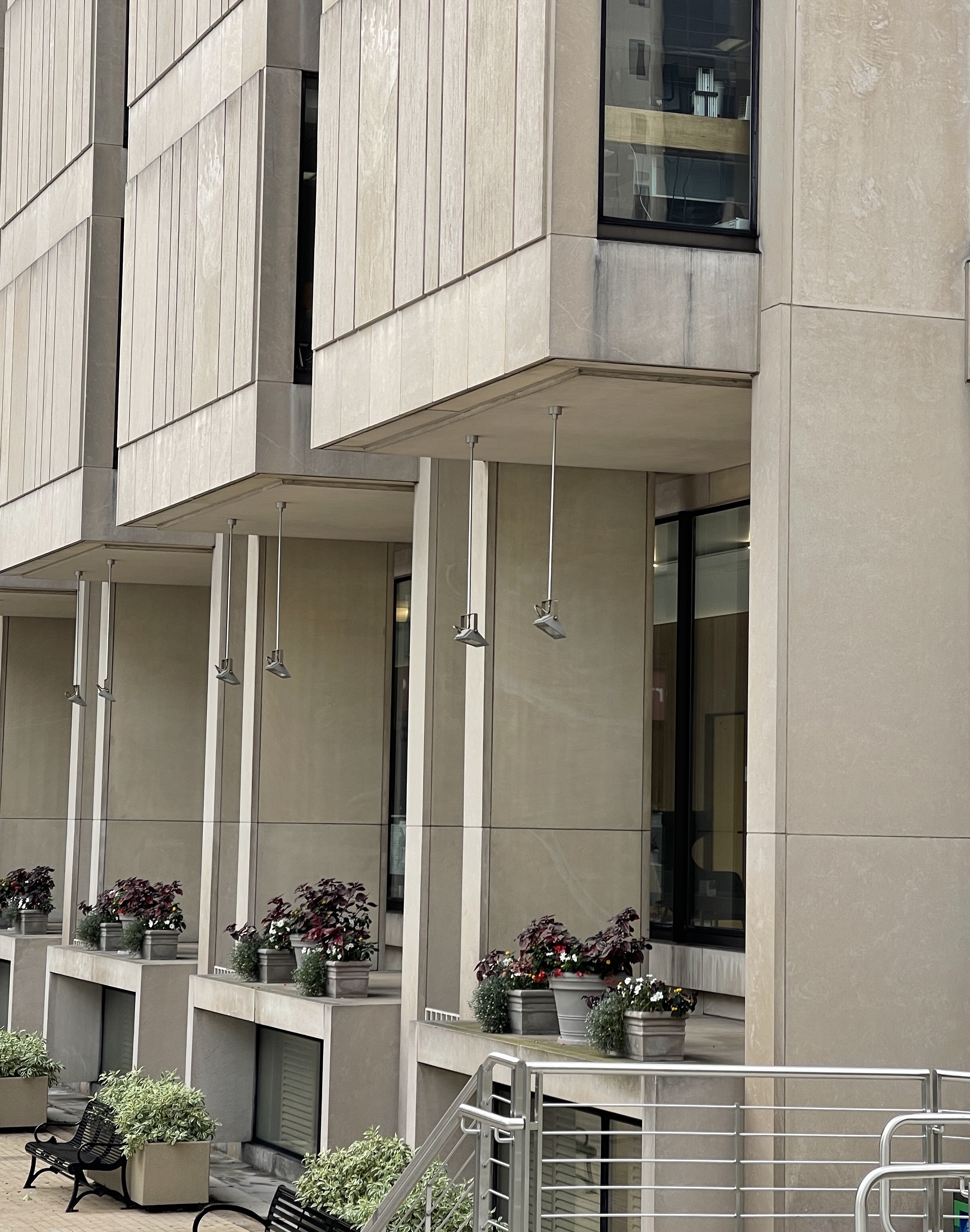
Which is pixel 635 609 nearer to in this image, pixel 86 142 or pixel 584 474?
pixel 584 474

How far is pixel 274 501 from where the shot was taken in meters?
20.3

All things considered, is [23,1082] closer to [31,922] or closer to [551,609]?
[31,922]

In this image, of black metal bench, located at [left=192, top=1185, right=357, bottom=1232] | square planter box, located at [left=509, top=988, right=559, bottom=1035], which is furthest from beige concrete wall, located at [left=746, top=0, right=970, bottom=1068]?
black metal bench, located at [left=192, top=1185, right=357, bottom=1232]

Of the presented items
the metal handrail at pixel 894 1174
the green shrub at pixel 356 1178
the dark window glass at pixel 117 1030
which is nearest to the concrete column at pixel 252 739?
the dark window glass at pixel 117 1030

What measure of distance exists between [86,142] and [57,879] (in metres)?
15.6

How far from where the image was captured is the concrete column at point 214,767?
23500 mm

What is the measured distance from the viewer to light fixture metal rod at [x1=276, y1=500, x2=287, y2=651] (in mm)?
20500

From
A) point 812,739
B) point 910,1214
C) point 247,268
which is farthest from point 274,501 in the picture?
point 910,1214

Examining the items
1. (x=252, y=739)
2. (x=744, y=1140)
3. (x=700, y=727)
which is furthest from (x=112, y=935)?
(x=744, y=1140)

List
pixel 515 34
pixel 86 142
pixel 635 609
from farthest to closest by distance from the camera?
pixel 86 142
pixel 635 609
pixel 515 34

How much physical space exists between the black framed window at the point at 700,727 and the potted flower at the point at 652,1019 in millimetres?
3402

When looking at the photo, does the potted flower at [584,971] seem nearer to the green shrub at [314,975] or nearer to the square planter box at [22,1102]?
the green shrub at [314,975]

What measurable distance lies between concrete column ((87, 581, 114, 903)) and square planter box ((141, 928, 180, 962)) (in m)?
3.28

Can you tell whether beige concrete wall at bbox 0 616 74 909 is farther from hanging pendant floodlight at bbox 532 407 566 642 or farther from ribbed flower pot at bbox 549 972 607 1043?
hanging pendant floodlight at bbox 532 407 566 642
